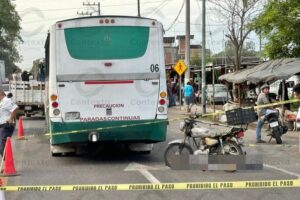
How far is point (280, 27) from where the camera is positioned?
23.4m

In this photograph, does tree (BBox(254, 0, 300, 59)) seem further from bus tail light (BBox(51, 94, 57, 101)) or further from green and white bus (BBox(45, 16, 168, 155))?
bus tail light (BBox(51, 94, 57, 101))

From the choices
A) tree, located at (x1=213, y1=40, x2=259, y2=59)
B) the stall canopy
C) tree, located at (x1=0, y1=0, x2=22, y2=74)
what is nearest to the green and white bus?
the stall canopy

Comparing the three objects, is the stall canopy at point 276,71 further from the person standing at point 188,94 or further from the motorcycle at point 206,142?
the motorcycle at point 206,142

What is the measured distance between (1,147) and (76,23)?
3.07 meters

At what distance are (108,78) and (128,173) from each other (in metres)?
2.27

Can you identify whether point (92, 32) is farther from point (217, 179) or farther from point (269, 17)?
point (269, 17)

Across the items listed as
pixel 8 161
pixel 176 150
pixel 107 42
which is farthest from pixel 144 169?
pixel 107 42

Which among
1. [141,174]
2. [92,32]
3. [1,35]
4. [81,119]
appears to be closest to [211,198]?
[141,174]

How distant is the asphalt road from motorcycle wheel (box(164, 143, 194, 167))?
219 millimetres

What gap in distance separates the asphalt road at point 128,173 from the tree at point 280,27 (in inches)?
328

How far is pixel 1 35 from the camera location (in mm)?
90188

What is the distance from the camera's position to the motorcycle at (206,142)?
36.7ft

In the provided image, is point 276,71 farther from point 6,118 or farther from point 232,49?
point 232,49

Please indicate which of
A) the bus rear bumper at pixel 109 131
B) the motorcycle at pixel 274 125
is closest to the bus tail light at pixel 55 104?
the bus rear bumper at pixel 109 131
